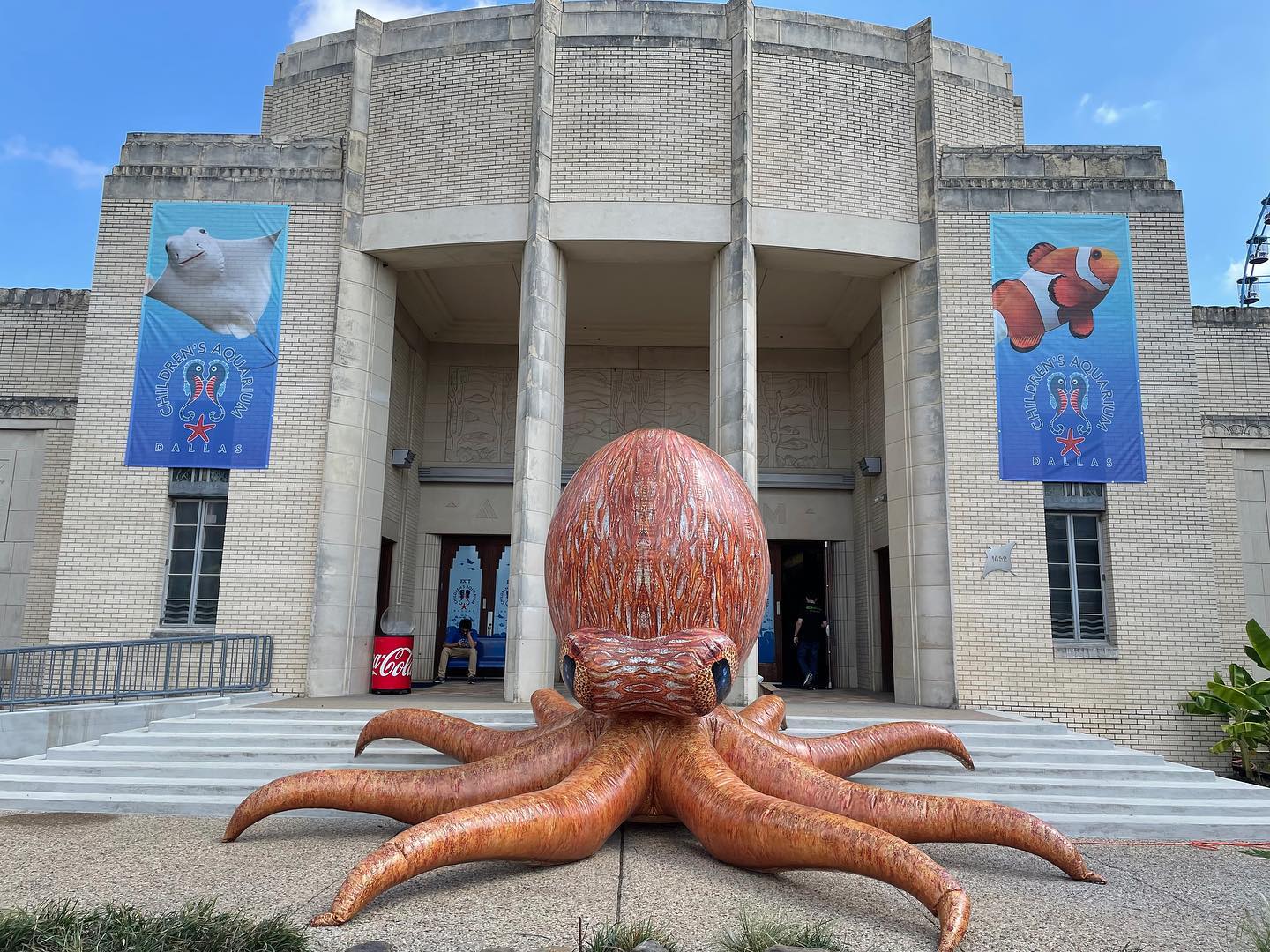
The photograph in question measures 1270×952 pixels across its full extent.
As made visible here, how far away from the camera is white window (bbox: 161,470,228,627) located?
12.6 meters

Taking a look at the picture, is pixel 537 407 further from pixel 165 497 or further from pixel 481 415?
pixel 165 497

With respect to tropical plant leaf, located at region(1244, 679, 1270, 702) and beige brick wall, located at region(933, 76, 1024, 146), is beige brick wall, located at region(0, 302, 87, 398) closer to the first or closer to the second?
beige brick wall, located at region(933, 76, 1024, 146)

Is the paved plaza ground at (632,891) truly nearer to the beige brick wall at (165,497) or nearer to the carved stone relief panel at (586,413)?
the beige brick wall at (165,497)

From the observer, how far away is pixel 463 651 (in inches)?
650

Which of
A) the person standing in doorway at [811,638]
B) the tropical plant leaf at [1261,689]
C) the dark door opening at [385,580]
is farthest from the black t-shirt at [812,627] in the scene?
the dark door opening at [385,580]

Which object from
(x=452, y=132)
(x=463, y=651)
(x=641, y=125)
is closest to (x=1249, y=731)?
(x=641, y=125)

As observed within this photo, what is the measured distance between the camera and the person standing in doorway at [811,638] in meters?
15.7

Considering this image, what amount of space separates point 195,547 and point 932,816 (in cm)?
1137

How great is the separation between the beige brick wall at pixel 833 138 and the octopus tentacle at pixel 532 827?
387 inches

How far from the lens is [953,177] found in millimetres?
13273

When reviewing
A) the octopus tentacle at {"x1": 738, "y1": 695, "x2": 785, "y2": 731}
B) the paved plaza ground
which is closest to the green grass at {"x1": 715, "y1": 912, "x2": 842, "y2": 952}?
the paved plaza ground

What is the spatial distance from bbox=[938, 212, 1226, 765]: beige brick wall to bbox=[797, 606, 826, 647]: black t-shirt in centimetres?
394

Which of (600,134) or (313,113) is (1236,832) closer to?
(600,134)

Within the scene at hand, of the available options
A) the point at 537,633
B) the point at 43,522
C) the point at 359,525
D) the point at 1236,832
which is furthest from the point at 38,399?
the point at 1236,832
